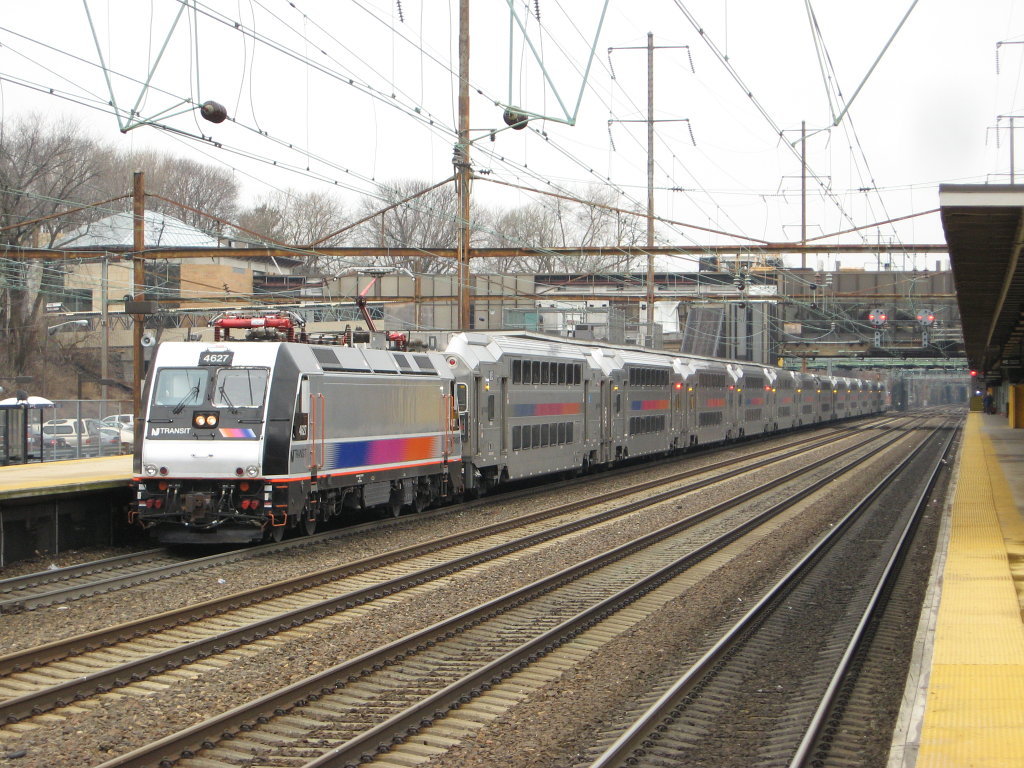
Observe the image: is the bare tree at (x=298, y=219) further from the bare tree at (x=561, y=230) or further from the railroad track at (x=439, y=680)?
the railroad track at (x=439, y=680)

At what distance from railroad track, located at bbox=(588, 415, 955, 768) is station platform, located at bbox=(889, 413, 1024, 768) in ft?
2.29

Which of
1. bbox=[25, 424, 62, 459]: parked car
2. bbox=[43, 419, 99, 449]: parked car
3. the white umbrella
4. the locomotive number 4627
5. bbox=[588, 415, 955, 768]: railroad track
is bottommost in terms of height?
bbox=[588, 415, 955, 768]: railroad track

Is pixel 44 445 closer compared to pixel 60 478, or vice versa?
pixel 60 478

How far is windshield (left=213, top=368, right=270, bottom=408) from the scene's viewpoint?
15938mm

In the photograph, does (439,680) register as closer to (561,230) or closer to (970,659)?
(970,659)

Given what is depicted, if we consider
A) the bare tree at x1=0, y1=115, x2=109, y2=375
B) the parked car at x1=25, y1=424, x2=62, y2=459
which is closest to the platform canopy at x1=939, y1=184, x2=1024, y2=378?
the parked car at x1=25, y1=424, x2=62, y2=459

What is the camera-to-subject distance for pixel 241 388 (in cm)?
1605

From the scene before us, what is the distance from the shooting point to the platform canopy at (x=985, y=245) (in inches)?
427

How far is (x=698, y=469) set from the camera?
3422 cm

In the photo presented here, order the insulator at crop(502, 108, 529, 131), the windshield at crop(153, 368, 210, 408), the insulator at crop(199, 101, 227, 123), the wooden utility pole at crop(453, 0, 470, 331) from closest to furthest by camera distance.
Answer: the insulator at crop(199, 101, 227, 123) < the windshield at crop(153, 368, 210, 408) < the insulator at crop(502, 108, 529, 131) < the wooden utility pole at crop(453, 0, 470, 331)

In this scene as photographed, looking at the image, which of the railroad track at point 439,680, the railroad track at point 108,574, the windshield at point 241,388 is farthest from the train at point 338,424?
the railroad track at point 439,680

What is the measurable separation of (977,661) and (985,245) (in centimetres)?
662

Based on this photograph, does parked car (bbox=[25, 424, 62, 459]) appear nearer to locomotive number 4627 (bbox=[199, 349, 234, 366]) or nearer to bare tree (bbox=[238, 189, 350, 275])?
locomotive number 4627 (bbox=[199, 349, 234, 366])

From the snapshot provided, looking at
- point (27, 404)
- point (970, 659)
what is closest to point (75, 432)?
point (27, 404)
